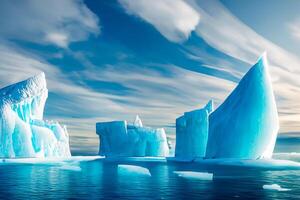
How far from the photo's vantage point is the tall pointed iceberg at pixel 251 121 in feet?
133

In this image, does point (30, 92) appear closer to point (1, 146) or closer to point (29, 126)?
point (29, 126)

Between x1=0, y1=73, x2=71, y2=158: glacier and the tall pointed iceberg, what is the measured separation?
75.9ft

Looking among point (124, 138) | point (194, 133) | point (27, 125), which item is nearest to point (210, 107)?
point (194, 133)

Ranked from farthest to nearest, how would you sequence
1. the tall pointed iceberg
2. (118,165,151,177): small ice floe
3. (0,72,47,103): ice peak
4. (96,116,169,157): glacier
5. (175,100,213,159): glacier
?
(96,116,169,157): glacier, (175,100,213,159): glacier, (0,72,47,103): ice peak, the tall pointed iceberg, (118,165,151,177): small ice floe

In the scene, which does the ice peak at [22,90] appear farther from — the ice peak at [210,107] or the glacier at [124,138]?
the ice peak at [210,107]

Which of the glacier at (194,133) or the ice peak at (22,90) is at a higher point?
the ice peak at (22,90)

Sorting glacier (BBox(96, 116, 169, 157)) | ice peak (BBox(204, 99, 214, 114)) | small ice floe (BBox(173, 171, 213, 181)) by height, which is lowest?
small ice floe (BBox(173, 171, 213, 181))

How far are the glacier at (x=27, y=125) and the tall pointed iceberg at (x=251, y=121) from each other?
911 inches

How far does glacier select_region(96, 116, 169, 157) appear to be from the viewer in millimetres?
63719

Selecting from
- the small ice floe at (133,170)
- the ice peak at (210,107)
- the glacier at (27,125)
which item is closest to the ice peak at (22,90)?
the glacier at (27,125)

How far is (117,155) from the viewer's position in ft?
209

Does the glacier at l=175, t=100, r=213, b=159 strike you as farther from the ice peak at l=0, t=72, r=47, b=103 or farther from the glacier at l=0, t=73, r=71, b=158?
the ice peak at l=0, t=72, r=47, b=103

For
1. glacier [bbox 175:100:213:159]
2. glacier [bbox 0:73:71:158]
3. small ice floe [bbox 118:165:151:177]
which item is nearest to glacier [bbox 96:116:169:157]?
glacier [bbox 0:73:71:158]

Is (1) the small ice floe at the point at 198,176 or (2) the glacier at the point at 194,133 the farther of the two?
(2) the glacier at the point at 194,133
